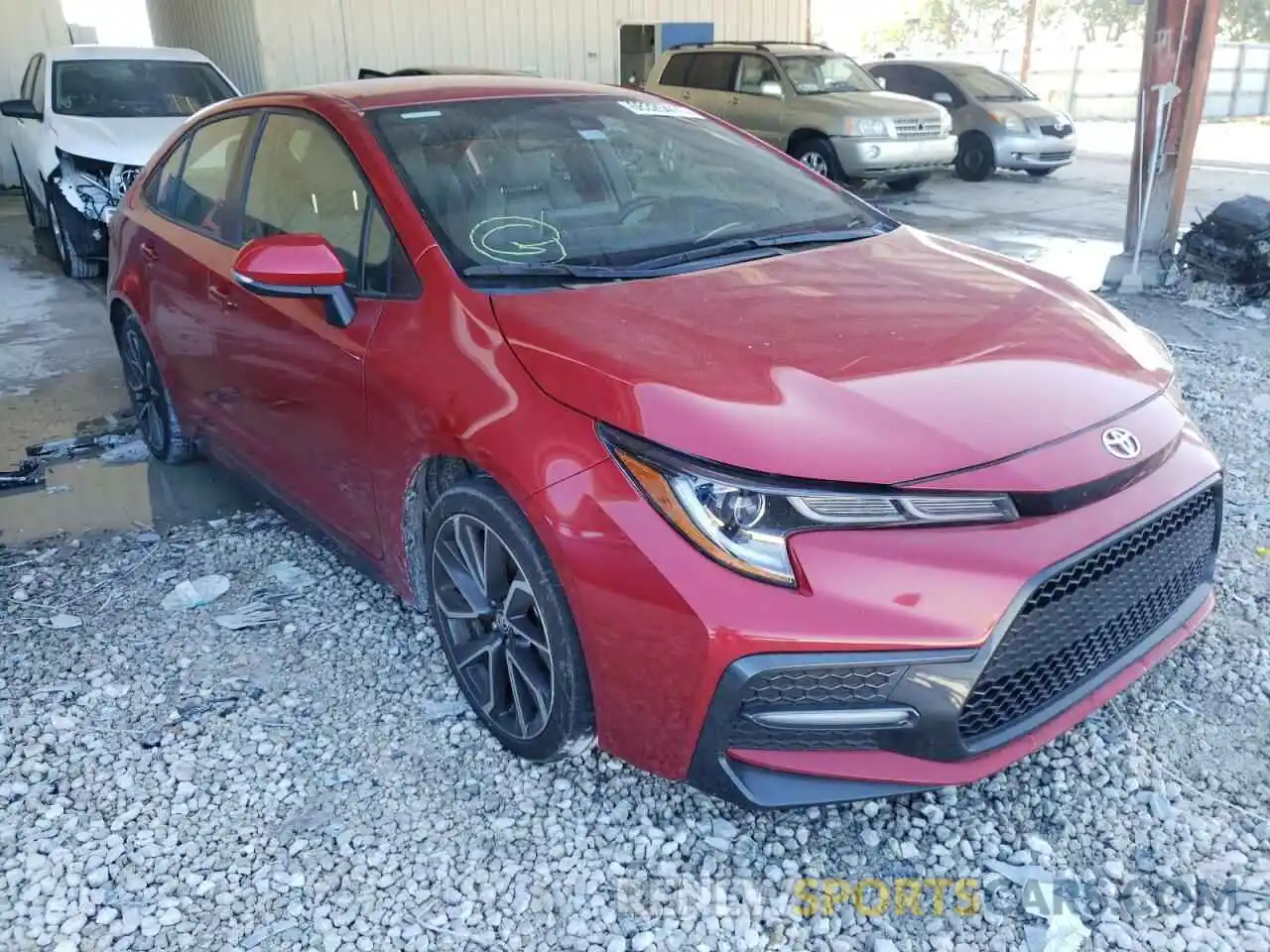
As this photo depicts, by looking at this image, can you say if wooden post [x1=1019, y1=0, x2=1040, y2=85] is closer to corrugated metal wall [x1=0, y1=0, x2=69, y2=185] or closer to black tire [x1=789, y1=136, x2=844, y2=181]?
black tire [x1=789, y1=136, x2=844, y2=181]

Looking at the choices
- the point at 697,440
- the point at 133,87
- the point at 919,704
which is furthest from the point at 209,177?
the point at 133,87

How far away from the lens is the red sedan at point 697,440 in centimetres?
198

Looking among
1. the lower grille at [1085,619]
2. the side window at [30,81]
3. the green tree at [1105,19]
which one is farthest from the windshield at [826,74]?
the green tree at [1105,19]

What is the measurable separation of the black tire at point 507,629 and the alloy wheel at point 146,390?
7.29ft

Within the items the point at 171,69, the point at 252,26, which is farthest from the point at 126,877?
the point at 252,26

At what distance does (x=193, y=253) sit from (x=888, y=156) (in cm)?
922

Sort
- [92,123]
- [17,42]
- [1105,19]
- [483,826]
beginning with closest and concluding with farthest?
[483,826]
[92,123]
[17,42]
[1105,19]

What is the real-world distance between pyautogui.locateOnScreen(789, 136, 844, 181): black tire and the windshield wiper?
28.7ft

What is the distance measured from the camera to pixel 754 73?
12273 mm

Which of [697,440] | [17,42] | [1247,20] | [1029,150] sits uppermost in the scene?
[17,42]

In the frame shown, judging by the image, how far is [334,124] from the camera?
306 centimetres

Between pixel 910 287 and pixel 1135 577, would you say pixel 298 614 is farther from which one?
pixel 1135 577

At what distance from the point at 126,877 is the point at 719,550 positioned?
58.9 inches

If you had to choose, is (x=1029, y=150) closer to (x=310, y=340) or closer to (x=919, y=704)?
(x=310, y=340)
